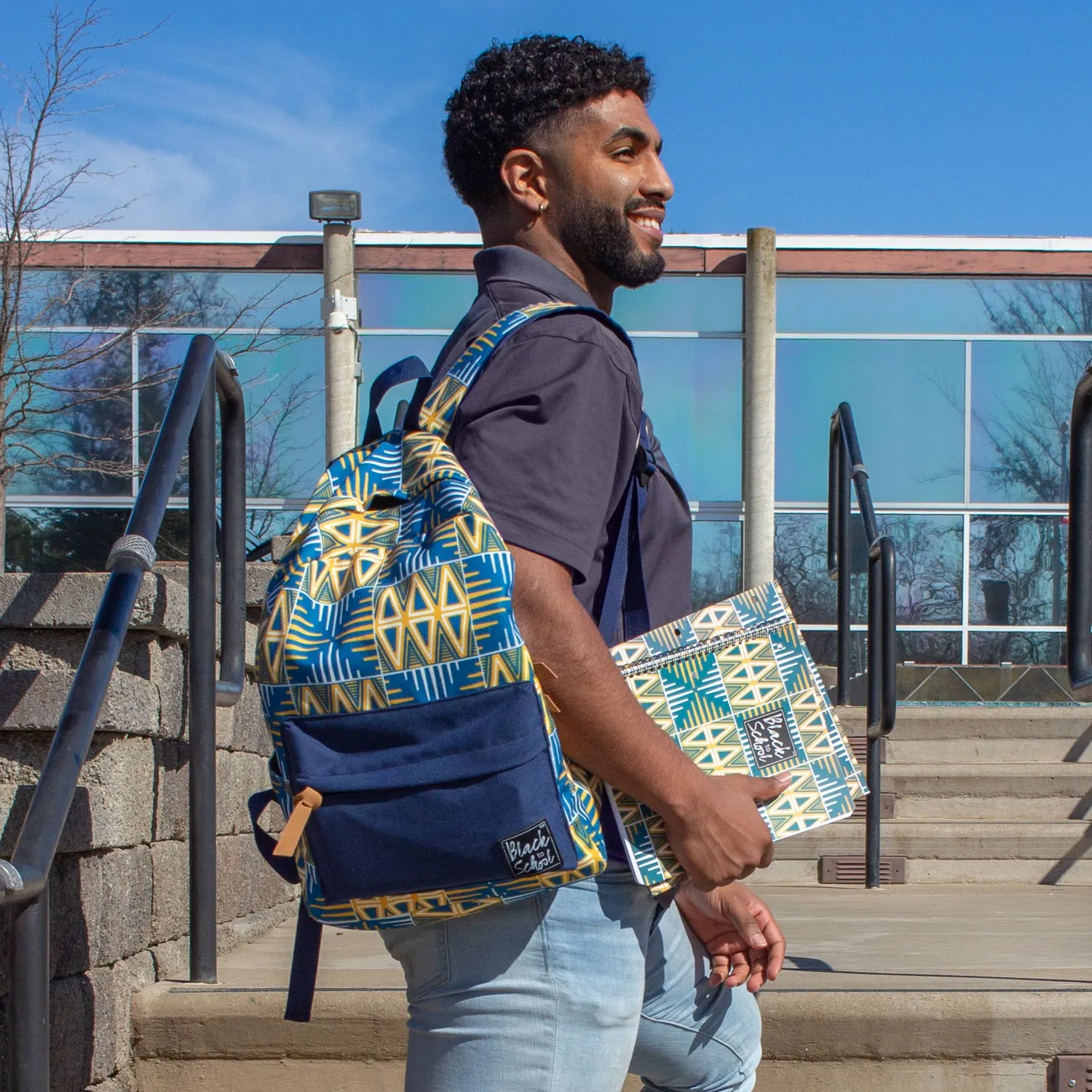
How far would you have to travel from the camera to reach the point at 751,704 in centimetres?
146

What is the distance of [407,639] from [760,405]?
10483 millimetres

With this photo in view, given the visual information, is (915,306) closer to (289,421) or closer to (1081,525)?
(289,421)

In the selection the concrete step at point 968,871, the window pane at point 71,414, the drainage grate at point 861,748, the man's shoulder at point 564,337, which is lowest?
the concrete step at point 968,871

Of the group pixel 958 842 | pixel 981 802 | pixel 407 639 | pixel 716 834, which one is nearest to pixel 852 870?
pixel 958 842

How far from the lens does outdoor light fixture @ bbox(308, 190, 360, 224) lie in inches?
439

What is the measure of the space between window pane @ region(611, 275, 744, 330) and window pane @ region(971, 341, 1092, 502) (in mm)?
2155

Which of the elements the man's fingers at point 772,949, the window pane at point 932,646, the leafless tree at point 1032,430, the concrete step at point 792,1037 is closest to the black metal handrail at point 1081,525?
the concrete step at point 792,1037

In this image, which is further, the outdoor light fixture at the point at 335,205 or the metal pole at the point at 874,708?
the outdoor light fixture at the point at 335,205

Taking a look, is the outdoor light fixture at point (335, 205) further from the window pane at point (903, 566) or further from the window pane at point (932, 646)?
the window pane at point (932, 646)

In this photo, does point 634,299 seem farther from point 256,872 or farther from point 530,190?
point 530,190

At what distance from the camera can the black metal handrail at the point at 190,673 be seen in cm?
159

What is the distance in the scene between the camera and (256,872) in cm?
345

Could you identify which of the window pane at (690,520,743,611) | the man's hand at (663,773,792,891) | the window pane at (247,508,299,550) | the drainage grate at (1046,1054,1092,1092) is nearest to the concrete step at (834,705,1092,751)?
the drainage grate at (1046,1054,1092,1092)

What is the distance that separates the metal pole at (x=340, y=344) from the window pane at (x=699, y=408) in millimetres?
2550
